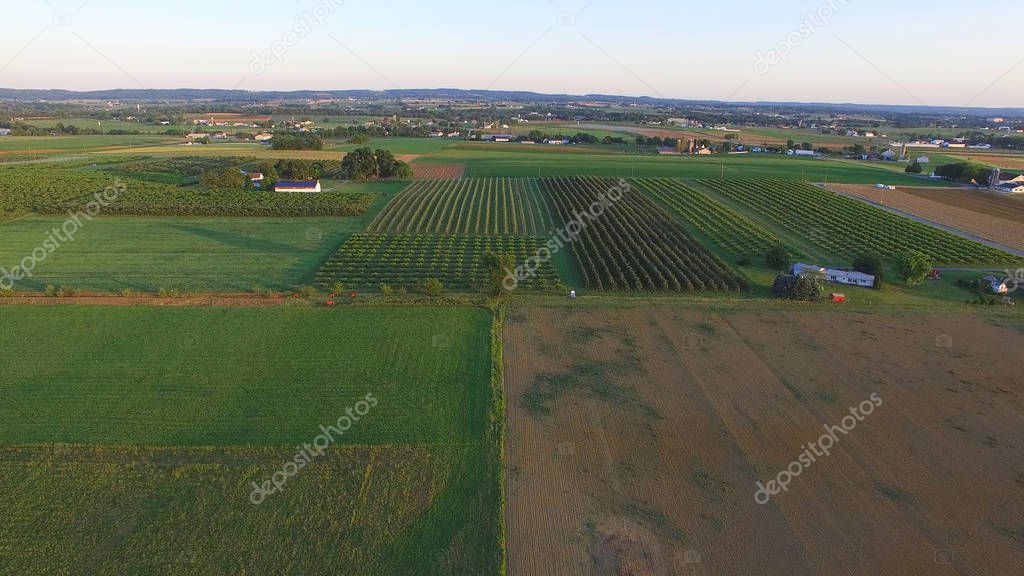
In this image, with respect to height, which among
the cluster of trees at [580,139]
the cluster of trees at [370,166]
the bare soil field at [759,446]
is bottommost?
the bare soil field at [759,446]

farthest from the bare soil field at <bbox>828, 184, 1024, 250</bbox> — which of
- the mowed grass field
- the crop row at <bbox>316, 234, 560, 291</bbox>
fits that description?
the mowed grass field

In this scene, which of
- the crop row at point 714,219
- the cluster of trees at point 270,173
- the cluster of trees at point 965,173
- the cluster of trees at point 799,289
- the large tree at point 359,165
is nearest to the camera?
the cluster of trees at point 799,289

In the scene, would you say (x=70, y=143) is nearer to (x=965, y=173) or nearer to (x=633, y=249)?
(x=633, y=249)

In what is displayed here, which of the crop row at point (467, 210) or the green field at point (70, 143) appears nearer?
the crop row at point (467, 210)

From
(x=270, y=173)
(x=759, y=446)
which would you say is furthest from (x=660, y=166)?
(x=759, y=446)

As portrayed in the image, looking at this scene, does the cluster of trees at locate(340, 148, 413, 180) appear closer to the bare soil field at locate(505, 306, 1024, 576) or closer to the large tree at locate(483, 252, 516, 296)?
the large tree at locate(483, 252, 516, 296)

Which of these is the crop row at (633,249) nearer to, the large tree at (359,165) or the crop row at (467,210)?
the crop row at (467,210)

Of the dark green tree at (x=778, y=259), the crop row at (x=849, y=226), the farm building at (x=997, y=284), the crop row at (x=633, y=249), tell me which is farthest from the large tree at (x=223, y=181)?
the farm building at (x=997, y=284)

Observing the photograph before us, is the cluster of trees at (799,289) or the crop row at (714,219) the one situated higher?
the crop row at (714,219)
